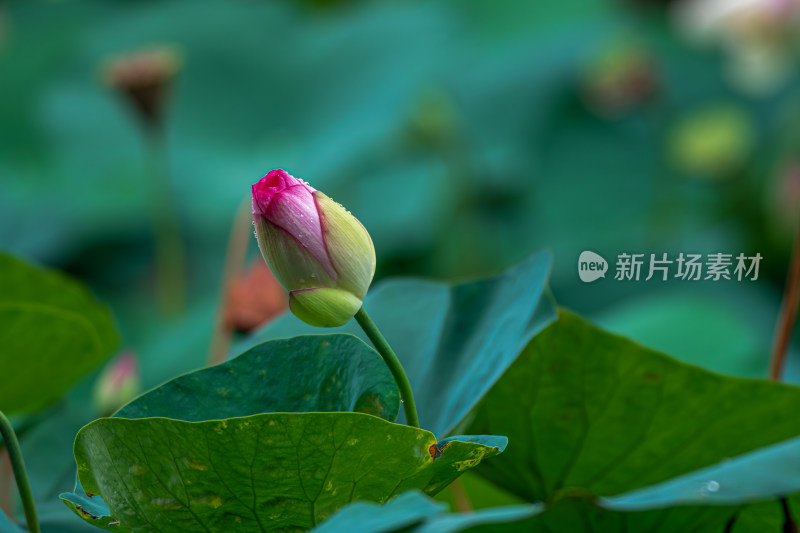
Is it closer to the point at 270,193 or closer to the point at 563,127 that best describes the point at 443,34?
the point at 563,127

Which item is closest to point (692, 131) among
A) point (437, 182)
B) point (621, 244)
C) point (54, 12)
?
point (621, 244)

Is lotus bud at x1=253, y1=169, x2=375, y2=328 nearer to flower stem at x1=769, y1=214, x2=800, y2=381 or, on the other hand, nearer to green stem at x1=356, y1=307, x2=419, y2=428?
green stem at x1=356, y1=307, x2=419, y2=428

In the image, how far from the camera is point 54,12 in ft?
5.80

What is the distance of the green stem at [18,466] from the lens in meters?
0.23

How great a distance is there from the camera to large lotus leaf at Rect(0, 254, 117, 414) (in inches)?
12.7

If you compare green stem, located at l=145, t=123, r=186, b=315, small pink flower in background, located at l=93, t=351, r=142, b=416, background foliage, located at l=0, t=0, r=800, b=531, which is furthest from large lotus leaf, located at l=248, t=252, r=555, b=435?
green stem, located at l=145, t=123, r=186, b=315

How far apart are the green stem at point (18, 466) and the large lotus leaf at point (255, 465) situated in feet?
0.05

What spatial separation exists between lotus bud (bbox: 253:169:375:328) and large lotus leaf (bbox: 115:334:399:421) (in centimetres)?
2

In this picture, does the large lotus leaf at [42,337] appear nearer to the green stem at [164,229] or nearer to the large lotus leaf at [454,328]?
the large lotus leaf at [454,328]

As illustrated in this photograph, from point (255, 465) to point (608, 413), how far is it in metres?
0.13

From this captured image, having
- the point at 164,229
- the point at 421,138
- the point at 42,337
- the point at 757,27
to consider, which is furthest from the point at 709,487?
the point at 421,138

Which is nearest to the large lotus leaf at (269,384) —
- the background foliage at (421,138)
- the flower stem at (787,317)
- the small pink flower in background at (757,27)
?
the flower stem at (787,317)

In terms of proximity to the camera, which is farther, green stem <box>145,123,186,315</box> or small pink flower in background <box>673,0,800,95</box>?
green stem <box>145,123,186,315</box>

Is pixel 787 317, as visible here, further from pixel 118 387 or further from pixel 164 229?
pixel 164 229
